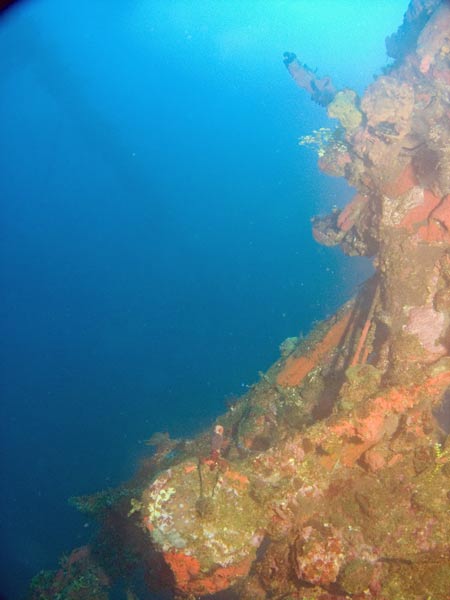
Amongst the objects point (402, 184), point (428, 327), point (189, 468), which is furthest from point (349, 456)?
point (402, 184)

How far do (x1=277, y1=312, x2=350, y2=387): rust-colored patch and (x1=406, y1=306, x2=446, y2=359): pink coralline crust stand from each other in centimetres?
160

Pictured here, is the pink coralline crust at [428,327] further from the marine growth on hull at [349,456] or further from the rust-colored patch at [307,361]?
the rust-colored patch at [307,361]

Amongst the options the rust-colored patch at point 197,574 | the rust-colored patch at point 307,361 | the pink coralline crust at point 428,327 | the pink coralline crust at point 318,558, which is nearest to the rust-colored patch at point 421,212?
the pink coralline crust at point 428,327

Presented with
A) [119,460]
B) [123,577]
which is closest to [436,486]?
[123,577]

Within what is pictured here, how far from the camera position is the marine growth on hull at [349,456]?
172 inches

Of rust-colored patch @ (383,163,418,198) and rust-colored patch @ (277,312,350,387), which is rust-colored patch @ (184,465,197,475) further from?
rust-colored patch @ (383,163,418,198)

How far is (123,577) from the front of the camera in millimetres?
6191

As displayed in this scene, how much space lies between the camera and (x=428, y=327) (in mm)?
5656

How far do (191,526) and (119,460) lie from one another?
89.6 feet

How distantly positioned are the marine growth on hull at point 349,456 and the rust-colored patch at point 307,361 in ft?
0.07

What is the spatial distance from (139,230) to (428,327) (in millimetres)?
118898

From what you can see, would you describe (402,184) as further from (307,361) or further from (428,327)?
(307,361)

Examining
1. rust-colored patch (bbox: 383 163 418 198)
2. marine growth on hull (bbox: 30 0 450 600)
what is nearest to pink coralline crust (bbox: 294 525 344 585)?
marine growth on hull (bbox: 30 0 450 600)

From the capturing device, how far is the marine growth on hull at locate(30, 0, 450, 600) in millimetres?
4375
